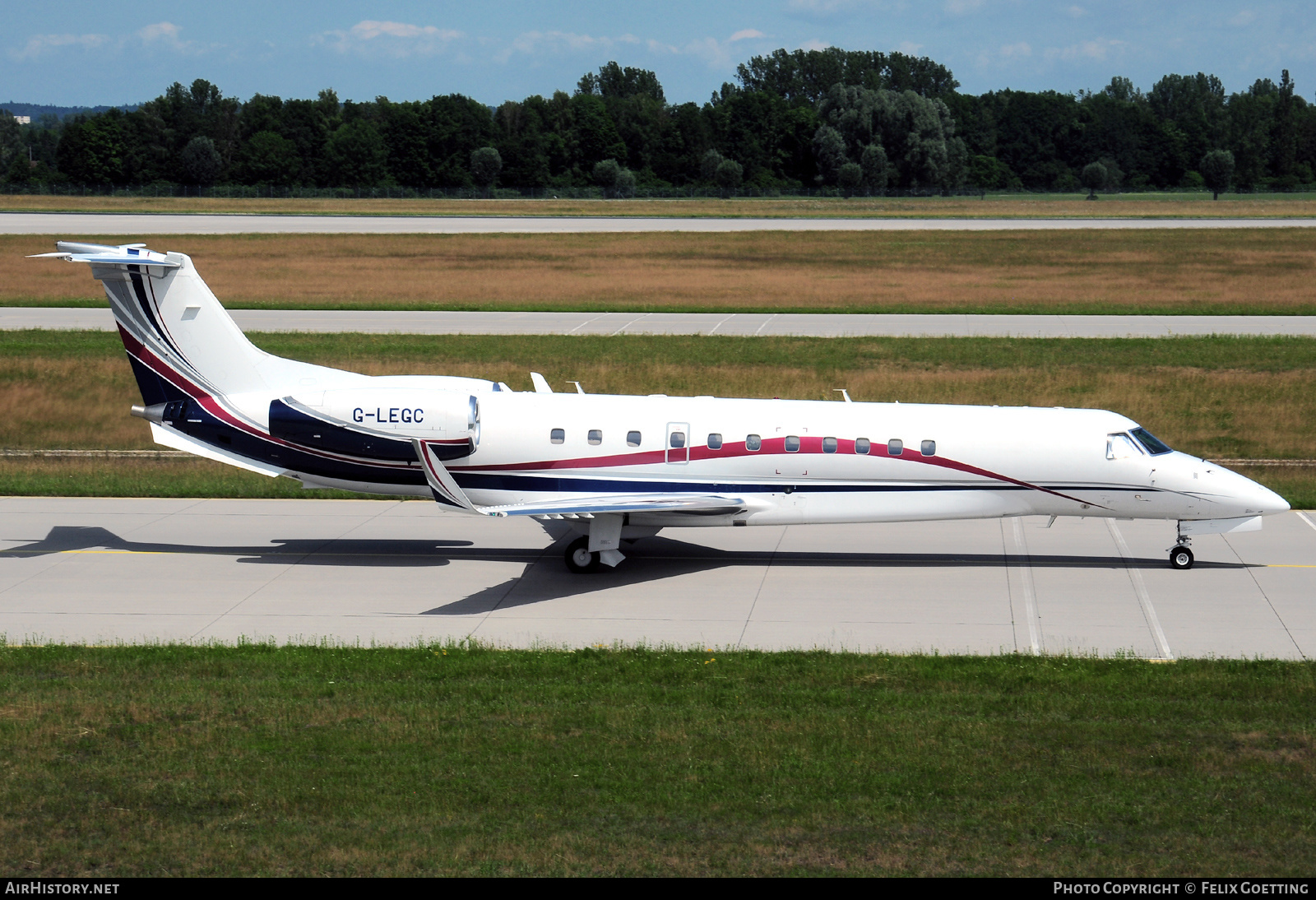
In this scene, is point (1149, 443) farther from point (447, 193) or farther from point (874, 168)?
point (447, 193)

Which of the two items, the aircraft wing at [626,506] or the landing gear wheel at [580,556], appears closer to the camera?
the aircraft wing at [626,506]

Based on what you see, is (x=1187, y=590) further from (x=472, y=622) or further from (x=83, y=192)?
(x=83, y=192)

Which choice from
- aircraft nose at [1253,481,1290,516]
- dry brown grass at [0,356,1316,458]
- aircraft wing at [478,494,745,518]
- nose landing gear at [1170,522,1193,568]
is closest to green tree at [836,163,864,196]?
dry brown grass at [0,356,1316,458]

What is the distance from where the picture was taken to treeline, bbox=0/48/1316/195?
142625 millimetres

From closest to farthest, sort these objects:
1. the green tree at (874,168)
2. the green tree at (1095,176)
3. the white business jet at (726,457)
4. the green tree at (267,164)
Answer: the white business jet at (726,457) < the green tree at (267,164) < the green tree at (874,168) < the green tree at (1095,176)

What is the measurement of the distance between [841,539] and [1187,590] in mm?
5827

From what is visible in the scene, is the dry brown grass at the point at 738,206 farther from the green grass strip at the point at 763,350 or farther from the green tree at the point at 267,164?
the green grass strip at the point at 763,350

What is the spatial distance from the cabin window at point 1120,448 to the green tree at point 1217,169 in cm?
14274

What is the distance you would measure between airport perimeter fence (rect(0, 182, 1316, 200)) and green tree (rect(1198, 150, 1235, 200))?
627 centimetres

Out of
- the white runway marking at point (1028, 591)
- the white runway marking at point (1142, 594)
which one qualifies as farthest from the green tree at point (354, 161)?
the white runway marking at point (1142, 594)

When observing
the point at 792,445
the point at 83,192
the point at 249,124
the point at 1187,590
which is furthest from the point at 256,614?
the point at 249,124

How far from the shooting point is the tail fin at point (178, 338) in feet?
68.3

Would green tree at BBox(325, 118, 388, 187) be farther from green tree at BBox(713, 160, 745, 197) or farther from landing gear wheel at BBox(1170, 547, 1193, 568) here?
landing gear wheel at BBox(1170, 547, 1193, 568)

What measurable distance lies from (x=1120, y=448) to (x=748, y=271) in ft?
150
